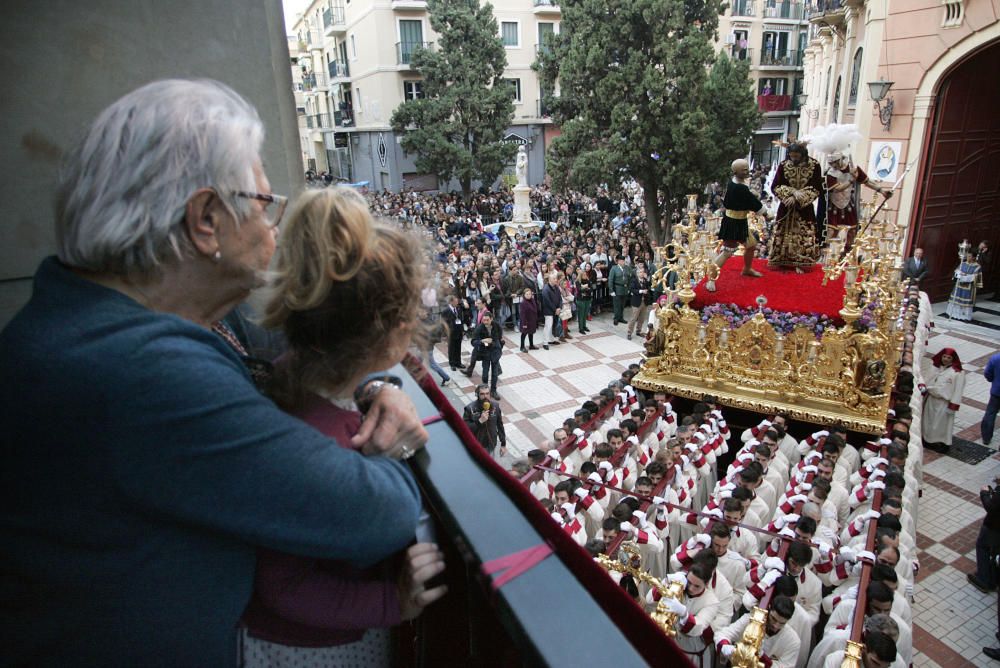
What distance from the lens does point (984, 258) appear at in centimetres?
1466

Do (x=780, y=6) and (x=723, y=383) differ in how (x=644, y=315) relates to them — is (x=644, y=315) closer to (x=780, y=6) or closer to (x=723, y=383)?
(x=723, y=383)

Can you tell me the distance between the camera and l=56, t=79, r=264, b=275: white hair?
992 millimetres

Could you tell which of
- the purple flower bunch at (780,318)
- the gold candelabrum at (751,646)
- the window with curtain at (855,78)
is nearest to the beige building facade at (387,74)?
the window with curtain at (855,78)

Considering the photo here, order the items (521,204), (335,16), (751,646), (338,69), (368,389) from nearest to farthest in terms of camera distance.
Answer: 1. (368,389)
2. (751,646)
3. (521,204)
4. (335,16)
5. (338,69)

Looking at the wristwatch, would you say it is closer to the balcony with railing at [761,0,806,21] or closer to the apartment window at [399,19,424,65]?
the apartment window at [399,19,424,65]

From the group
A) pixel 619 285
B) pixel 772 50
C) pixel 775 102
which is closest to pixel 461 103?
pixel 619 285

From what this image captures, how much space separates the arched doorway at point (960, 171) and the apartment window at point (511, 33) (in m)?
21.3

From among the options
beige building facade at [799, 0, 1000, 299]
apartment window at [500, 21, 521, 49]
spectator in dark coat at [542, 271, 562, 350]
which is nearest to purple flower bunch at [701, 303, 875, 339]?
spectator in dark coat at [542, 271, 562, 350]

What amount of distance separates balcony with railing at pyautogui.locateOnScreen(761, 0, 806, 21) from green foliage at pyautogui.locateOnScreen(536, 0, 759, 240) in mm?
20217

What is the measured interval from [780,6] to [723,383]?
34.2m

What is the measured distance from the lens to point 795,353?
23.9ft

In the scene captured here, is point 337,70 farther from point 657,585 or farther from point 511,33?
point 657,585

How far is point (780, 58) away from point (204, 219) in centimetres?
4090

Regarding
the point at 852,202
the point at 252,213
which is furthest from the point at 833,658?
the point at 852,202
